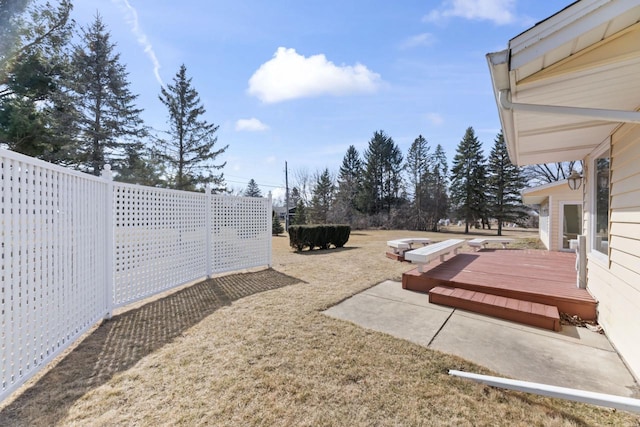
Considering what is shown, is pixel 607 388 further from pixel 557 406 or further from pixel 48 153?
pixel 48 153

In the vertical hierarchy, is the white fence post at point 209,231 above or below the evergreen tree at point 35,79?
below

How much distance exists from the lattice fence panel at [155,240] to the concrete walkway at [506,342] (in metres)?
3.05

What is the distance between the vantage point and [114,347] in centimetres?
297

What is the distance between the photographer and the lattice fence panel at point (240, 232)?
6062 mm

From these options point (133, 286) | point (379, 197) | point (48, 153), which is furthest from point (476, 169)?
point (48, 153)

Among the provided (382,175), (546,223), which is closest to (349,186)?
(382,175)

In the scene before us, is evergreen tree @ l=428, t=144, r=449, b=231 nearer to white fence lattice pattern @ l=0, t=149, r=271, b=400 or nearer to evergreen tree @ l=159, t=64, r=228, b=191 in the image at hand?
evergreen tree @ l=159, t=64, r=228, b=191

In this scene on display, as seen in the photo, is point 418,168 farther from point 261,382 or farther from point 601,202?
point 261,382

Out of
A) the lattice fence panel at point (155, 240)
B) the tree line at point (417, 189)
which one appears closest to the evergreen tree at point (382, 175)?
the tree line at point (417, 189)

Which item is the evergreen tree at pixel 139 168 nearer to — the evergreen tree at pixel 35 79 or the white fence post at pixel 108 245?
the evergreen tree at pixel 35 79

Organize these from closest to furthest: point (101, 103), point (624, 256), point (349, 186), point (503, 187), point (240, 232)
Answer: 1. point (624, 256)
2. point (240, 232)
3. point (101, 103)
4. point (503, 187)
5. point (349, 186)

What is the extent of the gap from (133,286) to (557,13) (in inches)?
221

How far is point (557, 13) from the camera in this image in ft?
5.38

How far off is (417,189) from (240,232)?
2912 centimetres
